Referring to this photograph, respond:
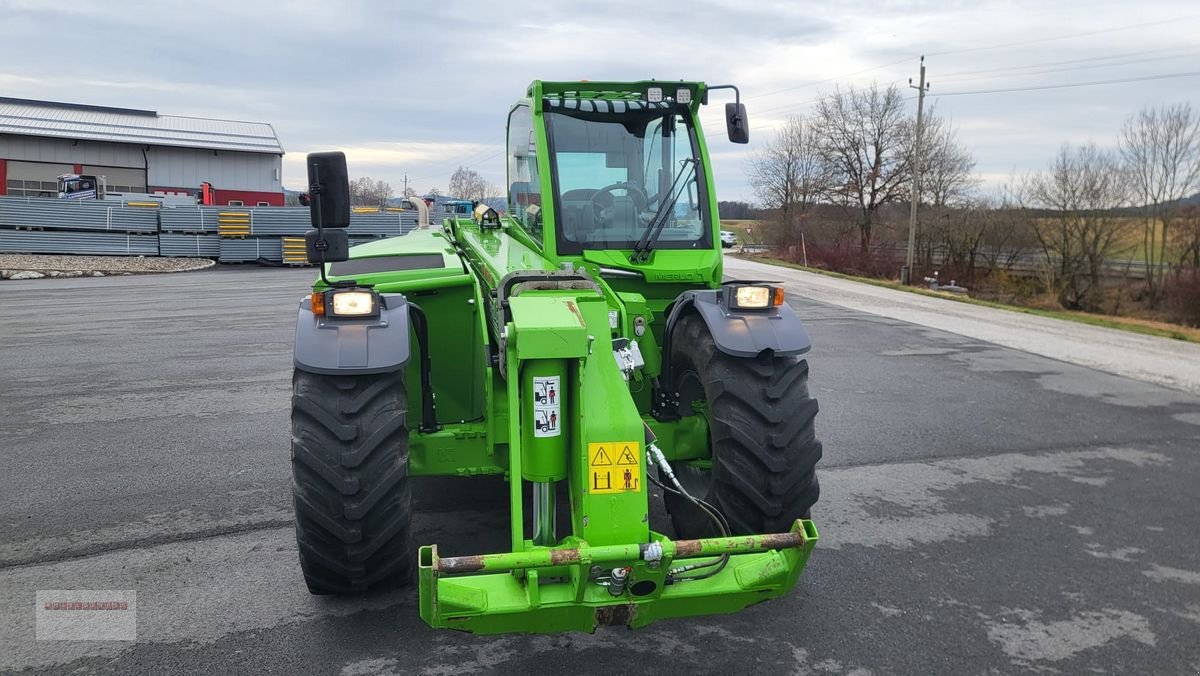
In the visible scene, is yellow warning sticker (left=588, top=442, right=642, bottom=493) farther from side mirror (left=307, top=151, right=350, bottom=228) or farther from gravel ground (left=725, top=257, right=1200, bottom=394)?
gravel ground (left=725, top=257, right=1200, bottom=394)

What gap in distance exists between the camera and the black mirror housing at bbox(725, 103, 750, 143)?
5.29 meters

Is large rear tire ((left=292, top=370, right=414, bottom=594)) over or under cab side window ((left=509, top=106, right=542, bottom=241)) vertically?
under

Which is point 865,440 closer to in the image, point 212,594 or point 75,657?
point 212,594

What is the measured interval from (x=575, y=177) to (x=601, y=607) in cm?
278

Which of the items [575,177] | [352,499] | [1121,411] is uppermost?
[575,177]

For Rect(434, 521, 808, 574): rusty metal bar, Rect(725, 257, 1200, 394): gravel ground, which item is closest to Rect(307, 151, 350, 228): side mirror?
Rect(434, 521, 808, 574): rusty metal bar

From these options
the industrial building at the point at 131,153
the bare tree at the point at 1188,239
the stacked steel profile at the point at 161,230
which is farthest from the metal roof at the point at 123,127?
the bare tree at the point at 1188,239

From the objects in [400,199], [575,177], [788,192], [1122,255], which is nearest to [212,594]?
[575,177]

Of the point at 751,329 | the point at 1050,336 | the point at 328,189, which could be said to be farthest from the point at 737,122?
the point at 1050,336

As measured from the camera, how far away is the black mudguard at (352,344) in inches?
138

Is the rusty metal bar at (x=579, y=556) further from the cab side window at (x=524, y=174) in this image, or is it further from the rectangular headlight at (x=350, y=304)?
the cab side window at (x=524, y=174)

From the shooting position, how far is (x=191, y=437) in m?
6.79

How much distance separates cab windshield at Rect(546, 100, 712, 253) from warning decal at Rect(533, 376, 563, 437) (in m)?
1.76

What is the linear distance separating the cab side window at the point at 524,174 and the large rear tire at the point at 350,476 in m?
1.74
